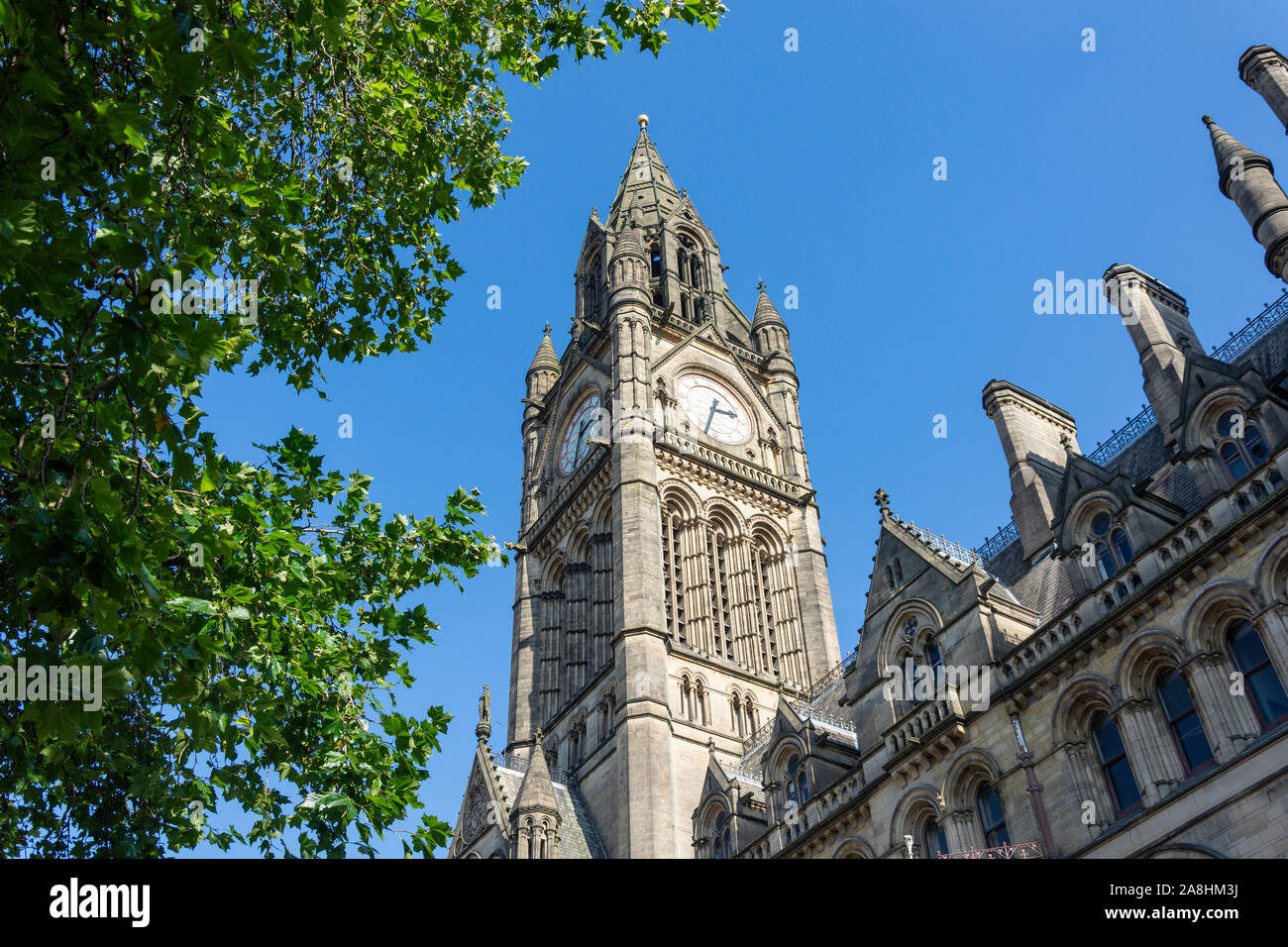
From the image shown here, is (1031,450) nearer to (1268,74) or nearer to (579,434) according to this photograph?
(1268,74)

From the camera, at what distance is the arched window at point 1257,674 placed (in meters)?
15.8

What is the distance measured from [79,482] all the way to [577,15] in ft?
29.5

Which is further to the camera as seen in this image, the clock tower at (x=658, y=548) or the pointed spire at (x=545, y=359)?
the pointed spire at (x=545, y=359)

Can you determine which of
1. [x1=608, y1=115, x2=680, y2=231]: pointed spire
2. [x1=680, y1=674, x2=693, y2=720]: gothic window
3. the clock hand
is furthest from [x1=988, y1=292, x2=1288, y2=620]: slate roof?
[x1=608, y1=115, x2=680, y2=231]: pointed spire

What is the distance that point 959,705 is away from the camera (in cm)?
2059

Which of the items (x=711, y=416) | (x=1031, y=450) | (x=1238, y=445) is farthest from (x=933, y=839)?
(x=711, y=416)

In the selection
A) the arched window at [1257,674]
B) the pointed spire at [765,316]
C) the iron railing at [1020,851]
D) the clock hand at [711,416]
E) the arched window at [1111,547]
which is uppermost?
the pointed spire at [765,316]

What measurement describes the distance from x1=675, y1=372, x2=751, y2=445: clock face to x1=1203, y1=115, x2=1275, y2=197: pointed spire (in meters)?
25.9

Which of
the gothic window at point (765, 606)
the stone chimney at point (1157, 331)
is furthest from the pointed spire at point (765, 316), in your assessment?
the stone chimney at point (1157, 331)

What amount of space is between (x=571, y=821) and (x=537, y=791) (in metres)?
2.89

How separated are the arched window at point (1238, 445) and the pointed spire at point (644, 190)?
135ft
